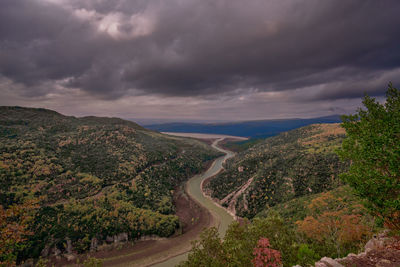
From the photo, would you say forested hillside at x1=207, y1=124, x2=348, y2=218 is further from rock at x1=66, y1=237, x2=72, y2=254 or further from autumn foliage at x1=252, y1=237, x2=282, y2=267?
rock at x1=66, y1=237, x2=72, y2=254

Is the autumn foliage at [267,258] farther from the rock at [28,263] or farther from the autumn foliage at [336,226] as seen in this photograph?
the rock at [28,263]

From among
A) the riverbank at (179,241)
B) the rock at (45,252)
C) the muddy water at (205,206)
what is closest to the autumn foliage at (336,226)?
the muddy water at (205,206)

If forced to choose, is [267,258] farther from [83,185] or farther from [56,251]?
[83,185]

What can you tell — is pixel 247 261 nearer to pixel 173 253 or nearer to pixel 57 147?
pixel 173 253

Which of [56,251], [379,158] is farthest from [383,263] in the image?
[56,251]

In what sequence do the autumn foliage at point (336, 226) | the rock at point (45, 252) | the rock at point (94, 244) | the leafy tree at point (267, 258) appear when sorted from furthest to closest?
the rock at point (94, 244)
the rock at point (45, 252)
the autumn foliage at point (336, 226)
the leafy tree at point (267, 258)

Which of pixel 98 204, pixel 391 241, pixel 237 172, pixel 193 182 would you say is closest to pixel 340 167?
pixel 237 172
